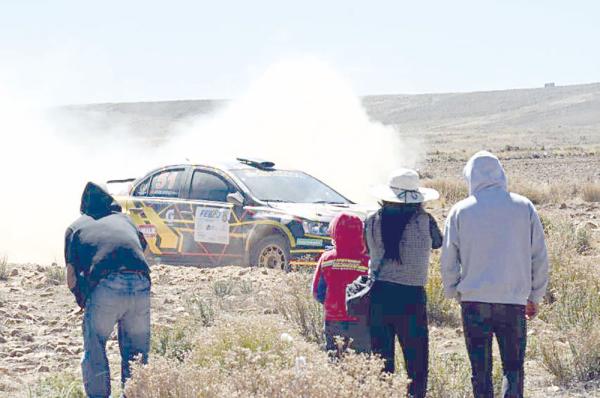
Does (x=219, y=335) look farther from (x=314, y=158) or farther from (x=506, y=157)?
(x=506, y=157)

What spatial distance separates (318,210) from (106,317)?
6063mm

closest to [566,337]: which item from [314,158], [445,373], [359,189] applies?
[445,373]

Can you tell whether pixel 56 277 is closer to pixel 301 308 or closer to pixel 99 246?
pixel 301 308

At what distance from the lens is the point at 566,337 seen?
8234 mm

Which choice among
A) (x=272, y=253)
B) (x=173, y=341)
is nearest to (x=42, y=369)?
(x=173, y=341)

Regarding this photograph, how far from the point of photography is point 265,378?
17.1 ft

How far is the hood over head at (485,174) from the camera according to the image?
6168 millimetres

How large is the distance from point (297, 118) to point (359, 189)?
23.6 ft

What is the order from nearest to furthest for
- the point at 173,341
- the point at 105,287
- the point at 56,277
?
the point at 105,287 < the point at 173,341 < the point at 56,277

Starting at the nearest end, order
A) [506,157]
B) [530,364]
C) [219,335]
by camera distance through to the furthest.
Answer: [219,335]
[530,364]
[506,157]

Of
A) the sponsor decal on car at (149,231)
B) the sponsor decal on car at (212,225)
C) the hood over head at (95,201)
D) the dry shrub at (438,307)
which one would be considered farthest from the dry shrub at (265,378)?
the sponsor decal on car at (149,231)

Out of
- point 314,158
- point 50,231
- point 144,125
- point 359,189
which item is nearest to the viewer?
point 50,231

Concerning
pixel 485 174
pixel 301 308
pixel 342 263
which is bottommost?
pixel 301 308

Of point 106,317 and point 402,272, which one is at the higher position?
point 402,272
